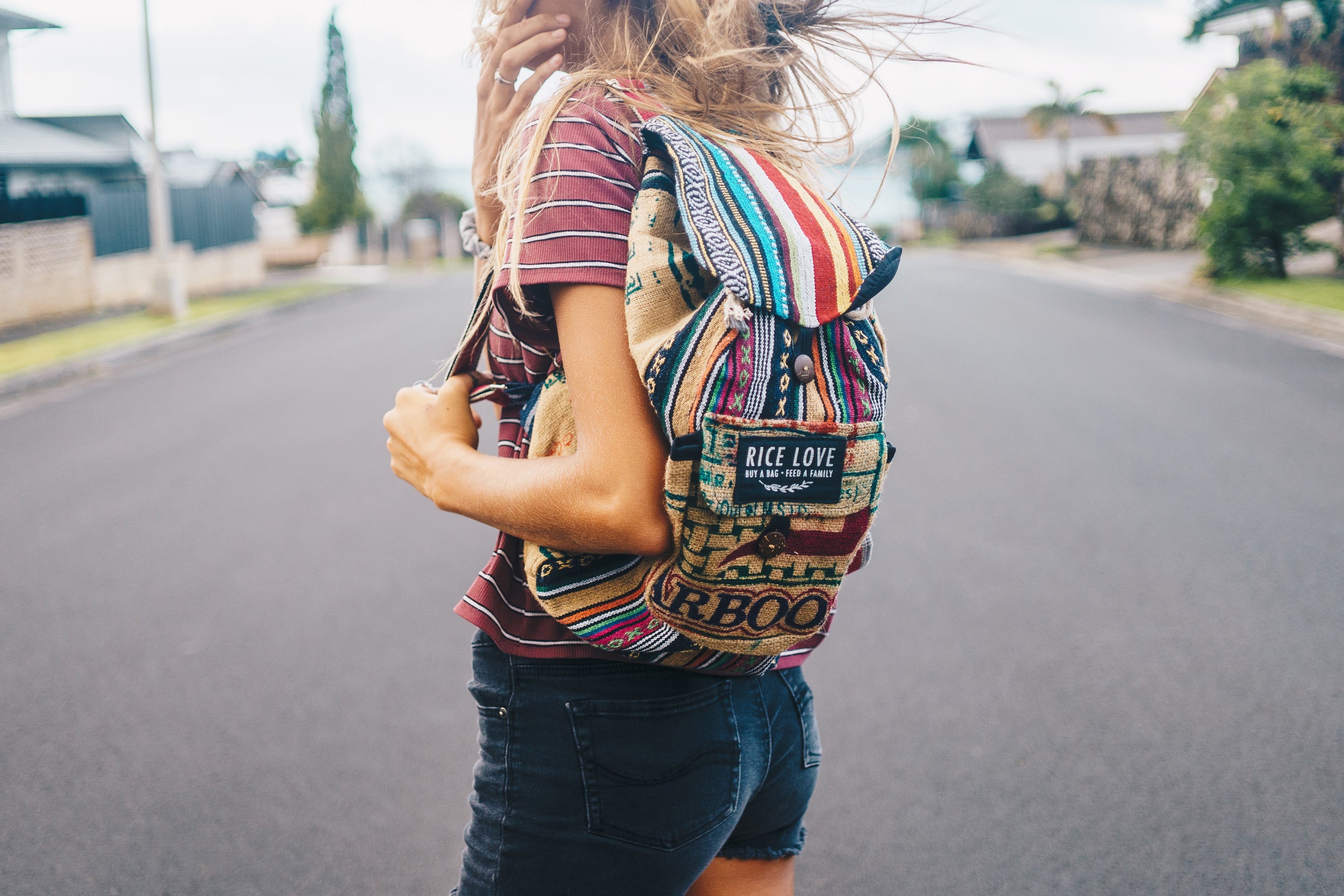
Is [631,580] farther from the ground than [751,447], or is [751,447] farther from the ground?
[751,447]

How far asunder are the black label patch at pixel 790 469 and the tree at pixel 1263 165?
16.1 meters

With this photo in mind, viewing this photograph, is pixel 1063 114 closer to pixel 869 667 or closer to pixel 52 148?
pixel 52 148

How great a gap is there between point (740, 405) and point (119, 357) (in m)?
12.2

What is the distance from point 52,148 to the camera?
72.5 feet

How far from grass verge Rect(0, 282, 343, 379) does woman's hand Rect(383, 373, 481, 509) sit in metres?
10.4

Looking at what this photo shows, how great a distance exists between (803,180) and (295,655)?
3116 mm

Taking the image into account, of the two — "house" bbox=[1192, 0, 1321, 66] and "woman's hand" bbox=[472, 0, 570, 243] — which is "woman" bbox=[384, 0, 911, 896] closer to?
"woman's hand" bbox=[472, 0, 570, 243]

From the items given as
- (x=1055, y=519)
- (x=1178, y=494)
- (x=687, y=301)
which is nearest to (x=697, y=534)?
(x=687, y=301)

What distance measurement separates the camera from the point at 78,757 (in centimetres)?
308

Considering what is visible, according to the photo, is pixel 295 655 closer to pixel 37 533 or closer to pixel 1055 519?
pixel 37 533

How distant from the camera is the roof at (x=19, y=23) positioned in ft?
71.0

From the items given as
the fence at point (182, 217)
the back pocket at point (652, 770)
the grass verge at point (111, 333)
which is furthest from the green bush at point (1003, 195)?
the back pocket at point (652, 770)

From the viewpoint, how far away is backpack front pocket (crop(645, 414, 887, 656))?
960 mm

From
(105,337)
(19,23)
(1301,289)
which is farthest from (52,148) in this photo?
(1301,289)
